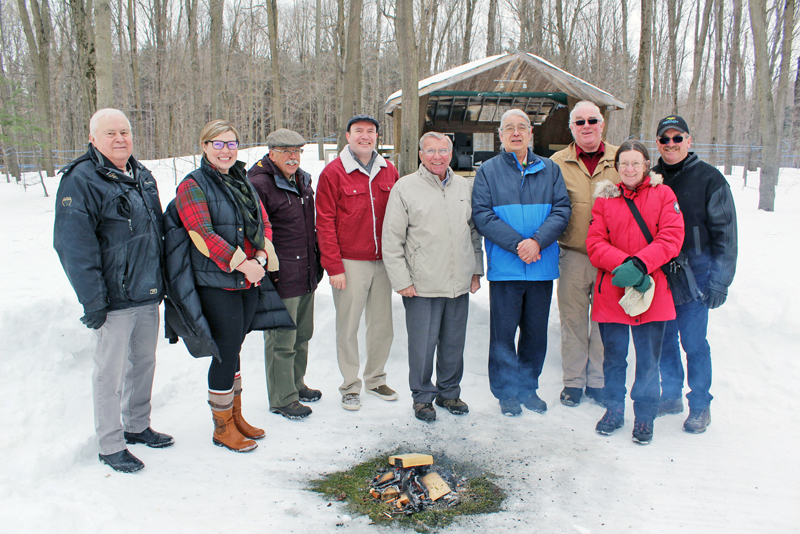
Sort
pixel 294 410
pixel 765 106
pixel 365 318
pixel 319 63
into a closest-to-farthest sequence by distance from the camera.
Answer: pixel 294 410, pixel 365 318, pixel 765 106, pixel 319 63

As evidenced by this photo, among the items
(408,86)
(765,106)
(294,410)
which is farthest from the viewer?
(765,106)

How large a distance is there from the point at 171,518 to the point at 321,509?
0.74m

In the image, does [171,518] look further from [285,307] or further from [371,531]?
[285,307]

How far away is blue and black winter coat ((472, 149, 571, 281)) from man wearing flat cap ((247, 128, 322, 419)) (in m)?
1.28

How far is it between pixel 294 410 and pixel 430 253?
157 centimetres

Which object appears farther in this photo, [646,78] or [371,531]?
[646,78]

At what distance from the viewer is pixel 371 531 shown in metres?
2.49

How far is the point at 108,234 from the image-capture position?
280 cm

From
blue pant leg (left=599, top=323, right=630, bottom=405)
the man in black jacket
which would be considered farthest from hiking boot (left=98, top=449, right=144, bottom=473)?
blue pant leg (left=599, top=323, right=630, bottom=405)

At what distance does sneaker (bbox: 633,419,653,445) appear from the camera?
3.36 meters

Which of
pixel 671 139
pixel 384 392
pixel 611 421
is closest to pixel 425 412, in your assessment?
pixel 384 392

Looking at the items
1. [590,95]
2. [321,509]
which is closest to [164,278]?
[321,509]

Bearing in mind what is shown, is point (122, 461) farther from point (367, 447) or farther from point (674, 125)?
point (674, 125)

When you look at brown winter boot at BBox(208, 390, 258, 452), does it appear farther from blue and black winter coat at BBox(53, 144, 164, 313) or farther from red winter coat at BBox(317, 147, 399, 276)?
red winter coat at BBox(317, 147, 399, 276)
